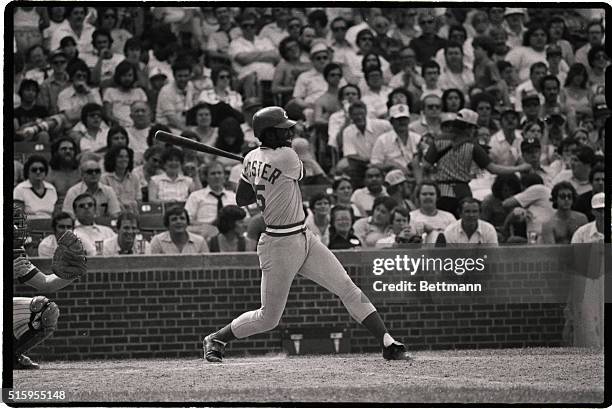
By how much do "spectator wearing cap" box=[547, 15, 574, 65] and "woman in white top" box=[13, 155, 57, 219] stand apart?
3880mm

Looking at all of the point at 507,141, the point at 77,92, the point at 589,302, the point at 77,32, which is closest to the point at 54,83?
the point at 77,92

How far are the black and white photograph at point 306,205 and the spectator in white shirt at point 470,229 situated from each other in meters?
0.02

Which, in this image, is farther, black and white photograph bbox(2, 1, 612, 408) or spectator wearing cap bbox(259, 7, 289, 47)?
spectator wearing cap bbox(259, 7, 289, 47)

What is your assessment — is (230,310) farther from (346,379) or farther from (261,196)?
(346,379)

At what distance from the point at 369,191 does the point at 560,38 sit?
1.90 metres

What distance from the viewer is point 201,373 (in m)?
7.16

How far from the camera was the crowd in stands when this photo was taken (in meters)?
8.14

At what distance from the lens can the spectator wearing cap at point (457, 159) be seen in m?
8.70

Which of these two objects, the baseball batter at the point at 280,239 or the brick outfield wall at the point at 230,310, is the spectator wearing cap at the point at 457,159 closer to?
the brick outfield wall at the point at 230,310

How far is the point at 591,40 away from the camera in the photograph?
819 cm

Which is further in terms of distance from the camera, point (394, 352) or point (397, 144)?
point (397, 144)

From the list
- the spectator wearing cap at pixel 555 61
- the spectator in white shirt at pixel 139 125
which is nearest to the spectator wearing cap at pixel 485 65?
the spectator wearing cap at pixel 555 61

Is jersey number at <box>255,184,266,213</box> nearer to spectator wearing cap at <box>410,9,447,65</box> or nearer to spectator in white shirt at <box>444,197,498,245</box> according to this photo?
spectator in white shirt at <box>444,197,498,245</box>

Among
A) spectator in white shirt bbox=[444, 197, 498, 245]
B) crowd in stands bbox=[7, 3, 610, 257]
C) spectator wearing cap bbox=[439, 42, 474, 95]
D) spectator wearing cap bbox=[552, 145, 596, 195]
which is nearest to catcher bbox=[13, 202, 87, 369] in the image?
crowd in stands bbox=[7, 3, 610, 257]
